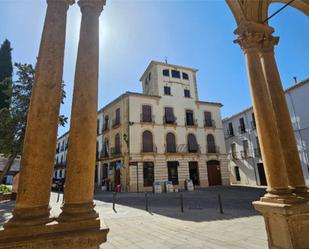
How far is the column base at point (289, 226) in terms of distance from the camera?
3.25 metres

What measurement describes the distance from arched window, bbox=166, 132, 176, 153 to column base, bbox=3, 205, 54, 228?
20985 mm

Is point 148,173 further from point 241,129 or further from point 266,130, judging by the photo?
point 266,130

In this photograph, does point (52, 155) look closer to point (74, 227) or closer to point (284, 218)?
point (74, 227)

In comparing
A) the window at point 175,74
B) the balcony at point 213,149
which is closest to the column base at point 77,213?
the balcony at point 213,149

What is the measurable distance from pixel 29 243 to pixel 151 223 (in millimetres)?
4931

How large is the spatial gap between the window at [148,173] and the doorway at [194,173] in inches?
188

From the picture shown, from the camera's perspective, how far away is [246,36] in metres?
4.68

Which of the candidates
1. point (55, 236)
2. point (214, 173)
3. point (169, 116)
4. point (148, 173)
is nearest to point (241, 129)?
point (214, 173)

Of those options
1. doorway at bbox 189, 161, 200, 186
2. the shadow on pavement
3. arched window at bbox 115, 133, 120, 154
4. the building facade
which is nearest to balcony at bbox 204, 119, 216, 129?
the building facade

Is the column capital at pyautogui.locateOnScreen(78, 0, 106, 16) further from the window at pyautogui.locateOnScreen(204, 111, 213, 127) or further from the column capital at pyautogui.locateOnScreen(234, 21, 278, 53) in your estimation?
the window at pyautogui.locateOnScreen(204, 111, 213, 127)

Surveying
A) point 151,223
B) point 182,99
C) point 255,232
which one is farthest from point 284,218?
point 182,99

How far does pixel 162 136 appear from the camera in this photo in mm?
23359

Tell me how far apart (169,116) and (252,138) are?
10871 millimetres

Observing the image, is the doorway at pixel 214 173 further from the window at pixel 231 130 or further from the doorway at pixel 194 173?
the window at pixel 231 130
